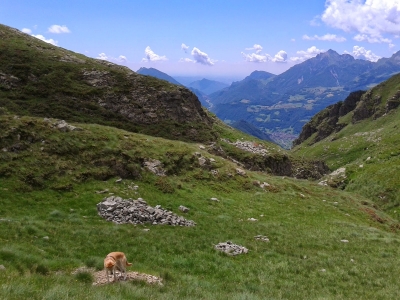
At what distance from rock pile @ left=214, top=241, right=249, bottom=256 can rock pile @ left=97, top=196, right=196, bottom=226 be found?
4271 millimetres

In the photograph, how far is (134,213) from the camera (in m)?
24.5

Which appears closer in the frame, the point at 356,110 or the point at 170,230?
the point at 170,230

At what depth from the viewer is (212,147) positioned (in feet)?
162

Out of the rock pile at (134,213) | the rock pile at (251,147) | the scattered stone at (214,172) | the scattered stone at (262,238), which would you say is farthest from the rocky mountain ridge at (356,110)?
the rock pile at (134,213)

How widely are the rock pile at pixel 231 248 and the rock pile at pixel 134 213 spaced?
14.0ft

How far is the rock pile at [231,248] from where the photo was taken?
20.7 m

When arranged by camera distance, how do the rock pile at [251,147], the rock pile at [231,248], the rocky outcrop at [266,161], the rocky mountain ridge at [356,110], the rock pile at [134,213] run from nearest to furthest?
1. the rock pile at [231,248]
2. the rock pile at [134,213]
3. the rocky outcrop at [266,161]
4. the rock pile at [251,147]
5. the rocky mountain ridge at [356,110]

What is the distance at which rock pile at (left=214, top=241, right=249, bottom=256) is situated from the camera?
20.7m

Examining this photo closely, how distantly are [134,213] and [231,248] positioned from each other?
8.00 meters

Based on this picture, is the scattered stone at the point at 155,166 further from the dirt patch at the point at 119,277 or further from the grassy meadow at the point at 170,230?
the dirt patch at the point at 119,277

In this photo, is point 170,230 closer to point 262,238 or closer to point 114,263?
point 262,238

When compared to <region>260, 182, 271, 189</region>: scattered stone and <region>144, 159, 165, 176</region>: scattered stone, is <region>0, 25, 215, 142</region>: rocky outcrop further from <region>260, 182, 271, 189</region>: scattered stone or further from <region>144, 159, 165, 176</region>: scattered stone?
<region>260, 182, 271, 189</region>: scattered stone

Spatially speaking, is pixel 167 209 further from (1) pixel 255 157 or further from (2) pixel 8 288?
(1) pixel 255 157

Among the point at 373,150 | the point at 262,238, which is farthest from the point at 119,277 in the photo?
the point at 373,150
